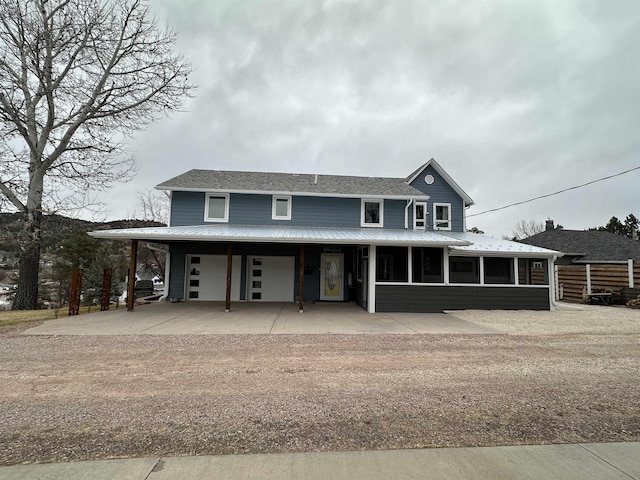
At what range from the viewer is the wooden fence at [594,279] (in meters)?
15.7

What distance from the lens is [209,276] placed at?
14703 millimetres

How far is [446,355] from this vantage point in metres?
6.20

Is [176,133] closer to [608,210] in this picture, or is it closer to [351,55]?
[351,55]

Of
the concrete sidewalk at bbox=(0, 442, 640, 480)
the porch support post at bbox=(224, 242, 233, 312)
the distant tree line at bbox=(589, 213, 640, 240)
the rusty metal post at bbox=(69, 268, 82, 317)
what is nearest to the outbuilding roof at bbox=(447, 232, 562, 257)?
the porch support post at bbox=(224, 242, 233, 312)

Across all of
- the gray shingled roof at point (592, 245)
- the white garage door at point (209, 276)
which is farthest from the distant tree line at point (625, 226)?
the white garage door at point (209, 276)

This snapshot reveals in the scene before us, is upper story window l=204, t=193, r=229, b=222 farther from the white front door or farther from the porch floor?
the white front door

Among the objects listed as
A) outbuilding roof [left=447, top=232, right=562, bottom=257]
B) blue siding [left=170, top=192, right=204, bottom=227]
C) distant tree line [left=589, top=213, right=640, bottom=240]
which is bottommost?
outbuilding roof [left=447, top=232, right=562, bottom=257]

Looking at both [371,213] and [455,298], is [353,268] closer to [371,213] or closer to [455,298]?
[371,213]

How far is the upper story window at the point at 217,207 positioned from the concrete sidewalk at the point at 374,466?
41.2 feet

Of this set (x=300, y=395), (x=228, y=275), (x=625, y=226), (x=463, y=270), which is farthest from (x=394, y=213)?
(x=625, y=226)

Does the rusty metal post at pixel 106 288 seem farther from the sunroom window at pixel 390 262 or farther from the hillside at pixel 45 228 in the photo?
the sunroom window at pixel 390 262

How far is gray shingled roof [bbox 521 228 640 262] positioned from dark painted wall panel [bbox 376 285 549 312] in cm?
1159

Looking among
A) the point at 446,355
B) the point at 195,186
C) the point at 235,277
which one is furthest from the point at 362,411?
the point at 195,186

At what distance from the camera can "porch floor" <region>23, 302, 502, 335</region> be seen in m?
8.33
